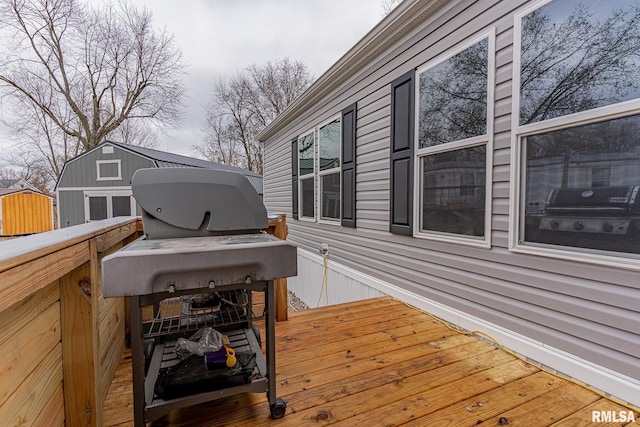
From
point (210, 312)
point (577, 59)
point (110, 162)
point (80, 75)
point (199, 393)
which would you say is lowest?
point (199, 393)

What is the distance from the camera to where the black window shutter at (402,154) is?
3.15 metres

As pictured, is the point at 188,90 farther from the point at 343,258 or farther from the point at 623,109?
the point at 623,109

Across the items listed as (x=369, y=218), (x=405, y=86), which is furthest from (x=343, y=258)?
(x=405, y=86)

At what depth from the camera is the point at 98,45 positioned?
45.6 ft

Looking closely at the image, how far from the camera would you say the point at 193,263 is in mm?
1182

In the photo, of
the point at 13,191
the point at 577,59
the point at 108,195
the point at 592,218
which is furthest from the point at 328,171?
the point at 13,191

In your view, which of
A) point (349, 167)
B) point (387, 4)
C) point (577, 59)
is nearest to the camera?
point (577, 59)

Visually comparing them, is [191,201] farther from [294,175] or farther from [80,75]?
[80,75]

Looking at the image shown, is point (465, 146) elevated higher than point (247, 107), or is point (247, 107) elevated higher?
point (247, 107)

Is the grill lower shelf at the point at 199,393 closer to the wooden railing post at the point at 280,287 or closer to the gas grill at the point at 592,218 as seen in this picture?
the wooden railing post at the point at 280,287

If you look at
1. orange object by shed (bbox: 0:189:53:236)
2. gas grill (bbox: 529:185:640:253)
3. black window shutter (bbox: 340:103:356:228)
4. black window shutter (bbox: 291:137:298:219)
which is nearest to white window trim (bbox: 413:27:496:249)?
gas grill (bbox: 529:185:640:253)

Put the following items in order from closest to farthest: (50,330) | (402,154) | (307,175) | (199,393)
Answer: (50,330), (199,393), (402,154), (307,175)

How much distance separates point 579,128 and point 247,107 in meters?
17.6

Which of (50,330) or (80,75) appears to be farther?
(80,75)
